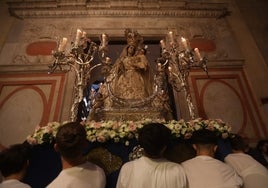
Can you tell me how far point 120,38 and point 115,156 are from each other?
3.99 metres

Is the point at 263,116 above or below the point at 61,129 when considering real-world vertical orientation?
above

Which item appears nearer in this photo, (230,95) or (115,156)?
(115,156)

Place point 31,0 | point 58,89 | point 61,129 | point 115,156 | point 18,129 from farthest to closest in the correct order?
point 31,0
point 58,89
point 18,129
point 115,156
point 61,129

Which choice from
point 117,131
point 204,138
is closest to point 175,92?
point 117,131

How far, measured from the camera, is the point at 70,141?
172cm

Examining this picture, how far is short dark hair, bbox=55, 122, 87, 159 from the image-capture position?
1.72m

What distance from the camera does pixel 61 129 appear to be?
1794 mm

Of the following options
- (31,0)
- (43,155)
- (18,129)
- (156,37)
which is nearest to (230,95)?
(156,37)

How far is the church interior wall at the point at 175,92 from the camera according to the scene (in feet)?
14.9

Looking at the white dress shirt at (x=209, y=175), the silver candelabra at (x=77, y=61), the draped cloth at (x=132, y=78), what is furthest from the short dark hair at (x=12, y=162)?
the draped cloth at (x=132, y=78)

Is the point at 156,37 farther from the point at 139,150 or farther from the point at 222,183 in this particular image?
the point at 222,183

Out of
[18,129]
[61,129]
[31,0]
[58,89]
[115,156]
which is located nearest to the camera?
[61,129]

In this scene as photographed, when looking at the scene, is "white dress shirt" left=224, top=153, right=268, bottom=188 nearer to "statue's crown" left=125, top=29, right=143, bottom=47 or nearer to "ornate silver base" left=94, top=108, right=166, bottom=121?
"ornate silver base" left=94, top=108, right=166, bottom=121

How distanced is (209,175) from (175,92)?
320cm
